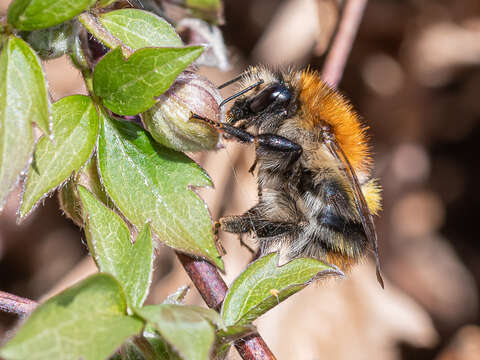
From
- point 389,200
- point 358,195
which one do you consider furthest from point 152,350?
point 389,200

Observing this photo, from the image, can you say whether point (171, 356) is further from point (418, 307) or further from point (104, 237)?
point (418, 307)

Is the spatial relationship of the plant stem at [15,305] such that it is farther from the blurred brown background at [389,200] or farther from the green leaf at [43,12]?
the blurred brown background at [389,200]

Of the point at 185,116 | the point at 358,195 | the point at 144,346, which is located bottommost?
the point at 358,195

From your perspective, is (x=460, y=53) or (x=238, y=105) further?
(x=460, y=53)

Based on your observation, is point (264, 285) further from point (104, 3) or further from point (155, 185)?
point (104, 3)

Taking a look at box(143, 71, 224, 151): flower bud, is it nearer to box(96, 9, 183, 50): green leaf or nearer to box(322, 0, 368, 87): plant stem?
box(96, 9, 183, 50): green leaf

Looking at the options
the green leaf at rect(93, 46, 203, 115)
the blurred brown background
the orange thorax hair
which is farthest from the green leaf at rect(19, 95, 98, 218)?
the blurred brown background

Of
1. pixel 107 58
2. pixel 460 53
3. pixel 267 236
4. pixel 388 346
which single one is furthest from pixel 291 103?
pixel 460 53
